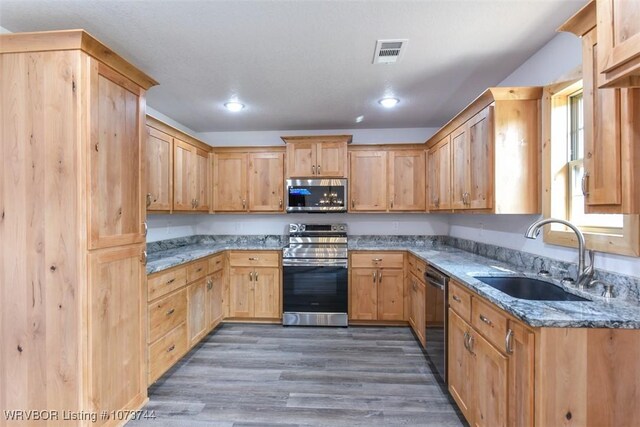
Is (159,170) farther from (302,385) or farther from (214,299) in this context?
(302,385)

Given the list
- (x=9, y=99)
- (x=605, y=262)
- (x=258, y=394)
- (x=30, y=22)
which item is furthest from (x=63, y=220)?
(x=605, y=262)

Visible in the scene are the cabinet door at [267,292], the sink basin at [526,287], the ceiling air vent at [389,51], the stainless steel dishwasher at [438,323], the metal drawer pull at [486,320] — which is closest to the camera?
the metal drawer pull at [486,320]

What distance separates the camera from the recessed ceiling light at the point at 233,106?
124 inches

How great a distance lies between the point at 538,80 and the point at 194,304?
3.53 meters

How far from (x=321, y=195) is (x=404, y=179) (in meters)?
1.12

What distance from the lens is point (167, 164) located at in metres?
3.00

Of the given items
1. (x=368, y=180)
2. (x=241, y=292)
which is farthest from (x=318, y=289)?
(x=368, y=180)

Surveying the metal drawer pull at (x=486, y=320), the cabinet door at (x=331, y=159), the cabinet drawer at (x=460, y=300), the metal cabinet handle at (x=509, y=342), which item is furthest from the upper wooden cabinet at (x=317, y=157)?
the metal cabinet handle at (x=509, y=342)

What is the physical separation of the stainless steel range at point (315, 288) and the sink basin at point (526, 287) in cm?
184

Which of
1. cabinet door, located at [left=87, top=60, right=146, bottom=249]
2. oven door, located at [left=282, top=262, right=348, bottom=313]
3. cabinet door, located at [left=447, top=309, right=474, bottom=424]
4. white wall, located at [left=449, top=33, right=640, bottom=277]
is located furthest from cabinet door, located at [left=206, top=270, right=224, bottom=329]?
white wall, located at [left=449, top=33, right=640, bottom=277]

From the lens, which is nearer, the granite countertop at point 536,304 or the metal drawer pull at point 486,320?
the granite countertop at point 536,304

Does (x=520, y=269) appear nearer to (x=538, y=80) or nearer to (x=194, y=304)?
(x=538, y=80)

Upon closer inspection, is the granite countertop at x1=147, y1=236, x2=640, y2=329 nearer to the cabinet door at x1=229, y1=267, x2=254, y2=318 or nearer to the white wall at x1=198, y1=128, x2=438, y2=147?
the cabinet door at x1=229, y1=267, x2=254, y2=318

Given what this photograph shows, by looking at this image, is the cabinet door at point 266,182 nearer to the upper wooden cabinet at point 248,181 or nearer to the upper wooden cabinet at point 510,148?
the upper wooden cabinet at point 248,181
